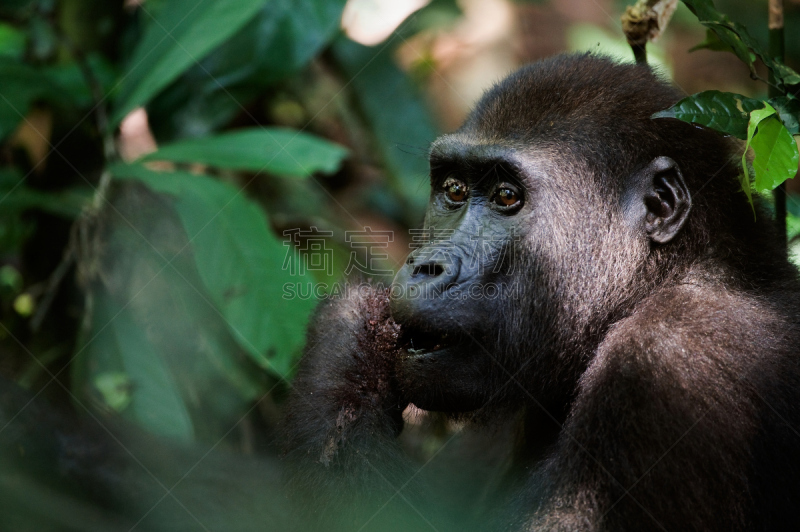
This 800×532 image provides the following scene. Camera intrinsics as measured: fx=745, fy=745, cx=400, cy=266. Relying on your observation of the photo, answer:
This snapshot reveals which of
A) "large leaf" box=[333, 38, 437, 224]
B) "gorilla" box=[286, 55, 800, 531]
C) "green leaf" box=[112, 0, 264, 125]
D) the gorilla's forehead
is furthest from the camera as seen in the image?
"large leaf" box=[333, 38, 437, 224]

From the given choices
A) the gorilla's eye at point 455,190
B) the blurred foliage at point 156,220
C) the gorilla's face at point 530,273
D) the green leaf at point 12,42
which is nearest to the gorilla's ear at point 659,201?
the gorilla's face at point 530,273

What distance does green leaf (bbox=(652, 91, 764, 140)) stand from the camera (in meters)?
2.78

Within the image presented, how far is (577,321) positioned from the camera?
10.2ft

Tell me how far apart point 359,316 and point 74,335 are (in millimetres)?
2716

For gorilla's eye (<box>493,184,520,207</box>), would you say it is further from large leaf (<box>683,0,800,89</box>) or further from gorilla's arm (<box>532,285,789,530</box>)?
large leaf (<box>683,0,800,89</box>)

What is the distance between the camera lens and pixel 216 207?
4512 mm

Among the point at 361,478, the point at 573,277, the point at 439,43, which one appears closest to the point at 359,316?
the point at 361,478

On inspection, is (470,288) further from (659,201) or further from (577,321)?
(659,201)

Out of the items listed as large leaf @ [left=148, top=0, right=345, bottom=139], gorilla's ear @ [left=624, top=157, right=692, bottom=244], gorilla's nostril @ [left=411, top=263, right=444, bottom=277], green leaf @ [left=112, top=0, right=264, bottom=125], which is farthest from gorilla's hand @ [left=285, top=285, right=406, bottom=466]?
large leaf @ [left=148, top=0, right=345, bottom=139]

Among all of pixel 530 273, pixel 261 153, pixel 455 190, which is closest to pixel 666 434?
pixel 530 273

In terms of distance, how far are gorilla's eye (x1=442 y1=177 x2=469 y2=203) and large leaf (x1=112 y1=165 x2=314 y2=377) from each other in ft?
4.28

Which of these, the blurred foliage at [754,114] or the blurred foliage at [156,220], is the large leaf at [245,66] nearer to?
the blurred foliage at [156,220]

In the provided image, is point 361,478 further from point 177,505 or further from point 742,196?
point 742,196

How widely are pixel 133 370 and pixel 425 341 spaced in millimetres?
2455
